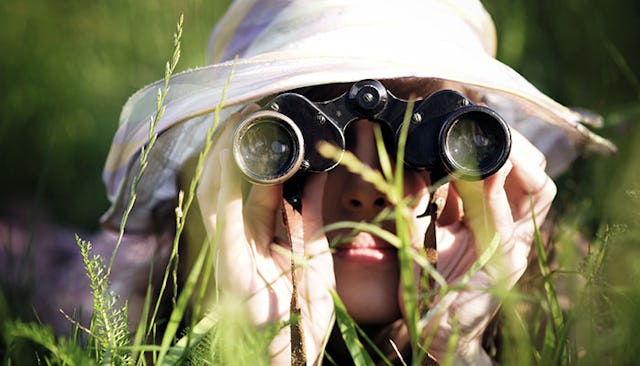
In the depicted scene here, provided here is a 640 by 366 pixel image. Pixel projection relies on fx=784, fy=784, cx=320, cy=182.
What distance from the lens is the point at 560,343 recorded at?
2.99 ft

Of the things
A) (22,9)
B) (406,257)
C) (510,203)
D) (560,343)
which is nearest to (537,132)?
(510,203)

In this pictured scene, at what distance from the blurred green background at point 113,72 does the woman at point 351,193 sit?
76 cm

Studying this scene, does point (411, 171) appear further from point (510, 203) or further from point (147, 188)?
point (147, 188)

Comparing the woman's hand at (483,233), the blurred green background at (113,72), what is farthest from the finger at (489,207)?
the blurred green background at (113,72)

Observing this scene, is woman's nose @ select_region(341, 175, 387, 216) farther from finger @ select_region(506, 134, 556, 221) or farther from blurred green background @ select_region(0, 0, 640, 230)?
blurred green background @ select_region(0, 0, 640, 230)

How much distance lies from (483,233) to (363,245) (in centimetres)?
20

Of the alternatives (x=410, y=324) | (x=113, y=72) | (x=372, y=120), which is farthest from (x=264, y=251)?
(x=113, y=72)

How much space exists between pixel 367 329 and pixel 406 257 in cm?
61

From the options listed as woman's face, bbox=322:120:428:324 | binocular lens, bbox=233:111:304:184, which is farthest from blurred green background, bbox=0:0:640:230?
binocular lens, bbox=233:111:304:184

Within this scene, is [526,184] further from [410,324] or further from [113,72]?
[113,72]

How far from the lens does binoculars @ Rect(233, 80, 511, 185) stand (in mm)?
1121

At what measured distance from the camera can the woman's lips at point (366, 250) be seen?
1328 mm

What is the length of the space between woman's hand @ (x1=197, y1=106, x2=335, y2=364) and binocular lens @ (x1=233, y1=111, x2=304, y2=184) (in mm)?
94

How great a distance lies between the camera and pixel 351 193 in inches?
49.9
